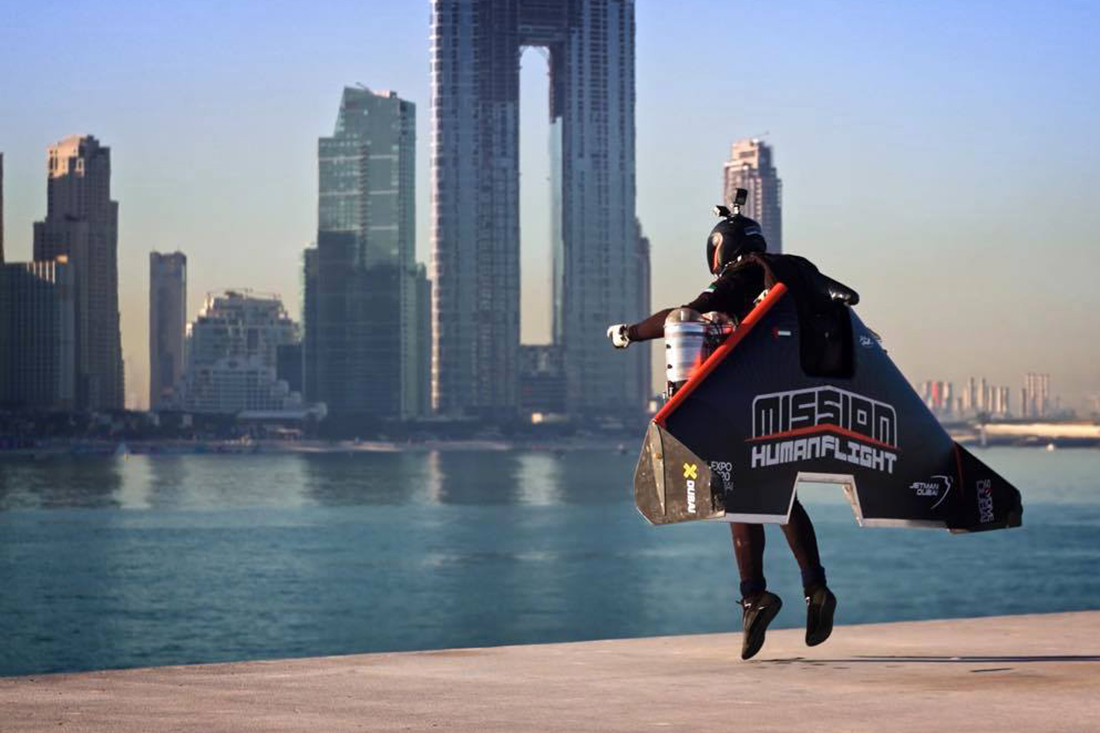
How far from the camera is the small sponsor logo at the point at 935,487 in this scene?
1011 cm

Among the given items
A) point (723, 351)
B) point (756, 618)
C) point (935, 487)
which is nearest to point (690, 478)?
point (723, 351)

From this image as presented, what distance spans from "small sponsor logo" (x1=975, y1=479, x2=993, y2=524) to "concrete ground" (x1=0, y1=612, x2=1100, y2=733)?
821 mm

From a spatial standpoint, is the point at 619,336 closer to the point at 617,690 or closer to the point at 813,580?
the point at 813,580

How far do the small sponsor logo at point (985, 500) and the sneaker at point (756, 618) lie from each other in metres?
1.24

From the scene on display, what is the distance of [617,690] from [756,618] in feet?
5.27

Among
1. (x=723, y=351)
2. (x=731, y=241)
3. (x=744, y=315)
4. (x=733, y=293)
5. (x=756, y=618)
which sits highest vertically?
(x=731, y=241)

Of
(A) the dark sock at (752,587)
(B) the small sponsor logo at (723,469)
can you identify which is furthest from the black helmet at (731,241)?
(A) the dark sock at (752,587)

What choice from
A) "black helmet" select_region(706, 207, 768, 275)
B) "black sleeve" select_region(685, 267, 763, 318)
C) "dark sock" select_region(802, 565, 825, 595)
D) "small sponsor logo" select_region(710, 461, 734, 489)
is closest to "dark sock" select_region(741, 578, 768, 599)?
Answer: "dark sock" select_region(802, 565, 825, 595)

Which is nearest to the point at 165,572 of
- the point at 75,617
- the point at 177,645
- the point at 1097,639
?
the point at 75,617

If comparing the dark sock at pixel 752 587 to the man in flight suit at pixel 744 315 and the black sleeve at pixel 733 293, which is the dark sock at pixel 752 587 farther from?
the black sleeve at pixel 733 293

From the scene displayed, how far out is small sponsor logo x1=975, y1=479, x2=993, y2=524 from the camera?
1020 cm

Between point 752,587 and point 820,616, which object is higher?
point 752,587

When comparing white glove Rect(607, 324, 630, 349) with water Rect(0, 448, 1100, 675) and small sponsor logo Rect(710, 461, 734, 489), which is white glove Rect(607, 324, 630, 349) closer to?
small sponsor logo Rect(710, 461, 734, 489)

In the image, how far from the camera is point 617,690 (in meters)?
8.93
